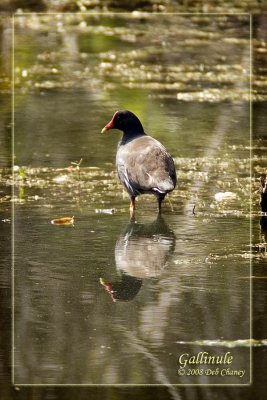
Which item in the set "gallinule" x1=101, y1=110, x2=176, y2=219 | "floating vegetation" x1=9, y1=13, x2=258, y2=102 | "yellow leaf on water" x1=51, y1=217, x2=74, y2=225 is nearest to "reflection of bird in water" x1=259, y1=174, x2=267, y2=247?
"gallinule" x1=101, y1=110, x2=176, y2=219

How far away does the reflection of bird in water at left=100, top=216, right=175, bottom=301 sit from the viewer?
24.6 ft

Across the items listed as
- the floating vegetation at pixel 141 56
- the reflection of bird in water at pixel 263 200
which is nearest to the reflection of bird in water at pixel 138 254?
the reflection of bird in water at pixel 263 200

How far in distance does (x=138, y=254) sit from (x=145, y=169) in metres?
1.36

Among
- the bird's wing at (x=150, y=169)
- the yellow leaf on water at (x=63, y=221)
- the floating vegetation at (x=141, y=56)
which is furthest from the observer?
the floating vegetation at (x=141, y=56)

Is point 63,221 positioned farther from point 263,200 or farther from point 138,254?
point 263,200

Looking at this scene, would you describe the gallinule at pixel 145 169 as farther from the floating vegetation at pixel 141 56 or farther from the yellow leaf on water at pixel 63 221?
the floating vegetation at pixel 141 56

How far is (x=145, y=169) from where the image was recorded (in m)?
9.51

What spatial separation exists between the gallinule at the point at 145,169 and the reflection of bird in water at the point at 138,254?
262 millimetres

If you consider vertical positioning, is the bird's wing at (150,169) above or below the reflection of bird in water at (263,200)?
above

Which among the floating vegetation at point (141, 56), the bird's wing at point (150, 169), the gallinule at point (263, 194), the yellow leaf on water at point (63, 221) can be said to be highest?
the bird's wing at point (150, 169)

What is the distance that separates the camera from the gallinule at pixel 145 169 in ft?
30.5

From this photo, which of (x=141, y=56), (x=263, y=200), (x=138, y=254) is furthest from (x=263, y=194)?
(x=141, y=56)

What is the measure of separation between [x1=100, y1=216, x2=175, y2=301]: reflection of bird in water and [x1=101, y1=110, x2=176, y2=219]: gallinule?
0.26m

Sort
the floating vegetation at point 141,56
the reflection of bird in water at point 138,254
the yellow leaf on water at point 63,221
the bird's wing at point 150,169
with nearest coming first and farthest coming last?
the reflection of bird in water at point 138,254
the yellow leaf on water at point 63,221
the bird's wing at point 150,169
the floating vegetation at point 141,56
